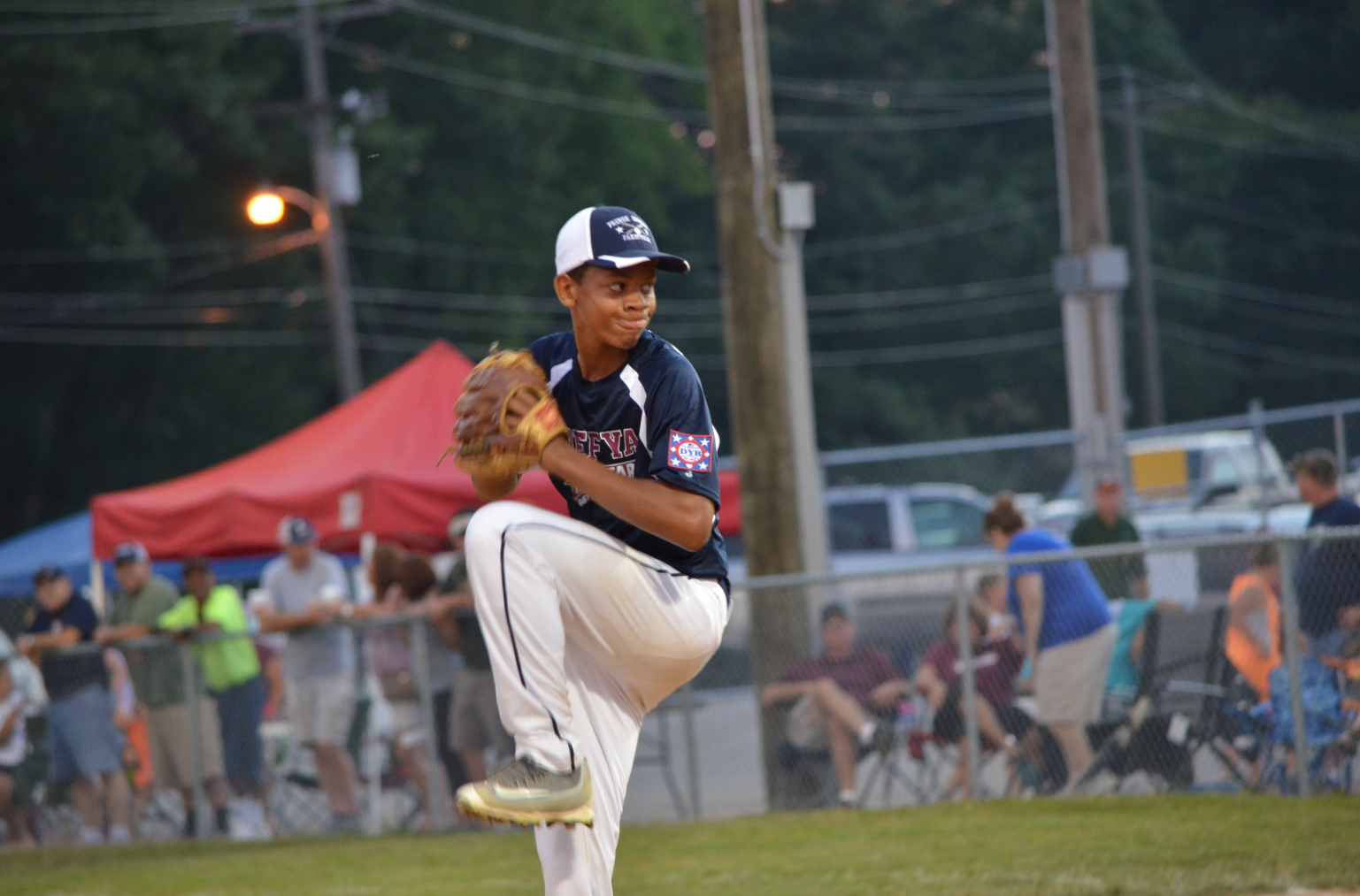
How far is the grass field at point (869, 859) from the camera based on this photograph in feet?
22.3

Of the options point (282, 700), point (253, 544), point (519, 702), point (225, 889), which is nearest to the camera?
point (519, 702)

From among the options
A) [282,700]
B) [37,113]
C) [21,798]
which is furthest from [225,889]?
[37,113]

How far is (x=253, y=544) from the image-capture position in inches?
502

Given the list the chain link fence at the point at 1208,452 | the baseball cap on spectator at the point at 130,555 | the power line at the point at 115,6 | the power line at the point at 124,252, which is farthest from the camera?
the power line at the point at 124,252

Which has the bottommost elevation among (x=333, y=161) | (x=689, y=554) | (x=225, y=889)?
(x=225, y=889)

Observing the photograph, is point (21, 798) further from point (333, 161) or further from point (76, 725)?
point (333, 161)

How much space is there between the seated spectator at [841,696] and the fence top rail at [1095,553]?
372mm

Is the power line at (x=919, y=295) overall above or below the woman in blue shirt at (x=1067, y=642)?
above

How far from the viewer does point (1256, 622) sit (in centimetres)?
858

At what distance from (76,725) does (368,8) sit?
673 inches

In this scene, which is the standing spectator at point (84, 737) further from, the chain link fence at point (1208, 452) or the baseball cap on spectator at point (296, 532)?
the chain link fence at point (1208, 452)

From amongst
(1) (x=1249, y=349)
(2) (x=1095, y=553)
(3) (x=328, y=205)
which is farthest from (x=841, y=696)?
(1) (x=1249, y=349)

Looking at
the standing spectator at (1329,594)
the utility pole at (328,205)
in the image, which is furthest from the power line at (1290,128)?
the standing spectator at (1329,594)

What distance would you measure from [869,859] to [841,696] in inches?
82.3
